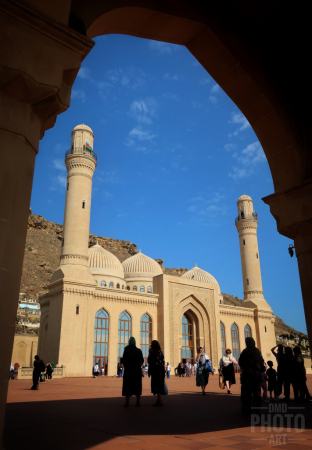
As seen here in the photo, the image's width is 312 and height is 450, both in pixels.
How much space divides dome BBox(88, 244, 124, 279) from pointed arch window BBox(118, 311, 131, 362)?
241 inches

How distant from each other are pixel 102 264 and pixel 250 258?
43.0 feet

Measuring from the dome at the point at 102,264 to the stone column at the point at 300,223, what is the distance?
2596 cm

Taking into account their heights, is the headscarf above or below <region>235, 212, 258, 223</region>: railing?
below

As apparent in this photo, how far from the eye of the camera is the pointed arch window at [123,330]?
24.3m

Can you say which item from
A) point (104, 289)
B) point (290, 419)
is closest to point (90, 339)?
point (104, 289)

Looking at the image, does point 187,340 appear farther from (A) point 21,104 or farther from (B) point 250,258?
A: (A) point 21,104

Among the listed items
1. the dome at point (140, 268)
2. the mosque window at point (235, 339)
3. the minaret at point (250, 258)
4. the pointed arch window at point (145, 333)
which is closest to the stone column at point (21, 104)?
the pointed arch window at point (145, 333)

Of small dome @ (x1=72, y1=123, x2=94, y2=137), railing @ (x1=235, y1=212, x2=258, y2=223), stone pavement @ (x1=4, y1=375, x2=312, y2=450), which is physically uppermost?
small dome @ (x1=72, y1=123, x2=94, y2=137)

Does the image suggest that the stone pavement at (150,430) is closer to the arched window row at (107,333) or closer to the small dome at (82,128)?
the arched window row at (107,333)

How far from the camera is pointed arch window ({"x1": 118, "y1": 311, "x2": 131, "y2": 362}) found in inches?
957

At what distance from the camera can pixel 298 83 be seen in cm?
528

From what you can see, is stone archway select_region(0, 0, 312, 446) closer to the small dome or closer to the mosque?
the mosque

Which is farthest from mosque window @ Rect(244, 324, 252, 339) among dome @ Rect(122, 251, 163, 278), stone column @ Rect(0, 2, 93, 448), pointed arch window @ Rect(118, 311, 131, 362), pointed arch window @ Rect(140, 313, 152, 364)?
stone column @ Rect(0, 2, 93, 448)

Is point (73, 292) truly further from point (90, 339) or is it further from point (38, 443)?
point (38, 443)
